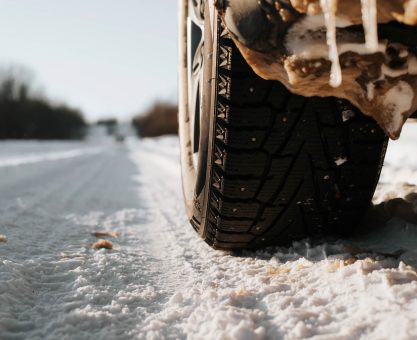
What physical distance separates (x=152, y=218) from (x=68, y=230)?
2.10ft

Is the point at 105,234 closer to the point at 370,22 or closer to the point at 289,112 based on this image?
the point at 289,112

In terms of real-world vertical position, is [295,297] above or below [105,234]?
above

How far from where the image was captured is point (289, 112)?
129 cm

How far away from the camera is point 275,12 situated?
3.07 ft

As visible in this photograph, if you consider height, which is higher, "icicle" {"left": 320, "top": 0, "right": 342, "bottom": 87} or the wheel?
"icicle" {"left": 320, "top": 0, "right": 342, "bottom": 87}

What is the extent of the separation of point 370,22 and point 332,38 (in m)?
0.08

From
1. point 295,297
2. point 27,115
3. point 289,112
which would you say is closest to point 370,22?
point 289,112

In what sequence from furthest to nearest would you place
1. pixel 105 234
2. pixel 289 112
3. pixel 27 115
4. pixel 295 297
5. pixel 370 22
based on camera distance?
pixel 27 115 < pixel 105 234 < pixel 289 112 < pixel 295 297 < pixel 370 22

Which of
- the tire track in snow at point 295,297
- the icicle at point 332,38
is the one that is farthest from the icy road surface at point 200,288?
the icicle at point 332,38

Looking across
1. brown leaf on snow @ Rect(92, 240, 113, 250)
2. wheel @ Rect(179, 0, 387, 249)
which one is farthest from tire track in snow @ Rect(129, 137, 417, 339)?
brown leaf on snow @ Rect(92, 240, 113, 250)

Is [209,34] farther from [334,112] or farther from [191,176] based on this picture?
[191,176]

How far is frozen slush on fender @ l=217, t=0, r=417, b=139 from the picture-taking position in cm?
87

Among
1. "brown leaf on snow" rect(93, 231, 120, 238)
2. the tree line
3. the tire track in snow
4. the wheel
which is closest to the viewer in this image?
the tire track in snow

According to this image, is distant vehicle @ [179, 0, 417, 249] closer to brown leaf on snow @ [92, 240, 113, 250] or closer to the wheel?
the wheel
